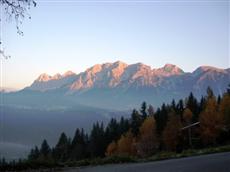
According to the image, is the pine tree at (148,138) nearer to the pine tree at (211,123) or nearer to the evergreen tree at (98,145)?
the pine tree at (211,123)

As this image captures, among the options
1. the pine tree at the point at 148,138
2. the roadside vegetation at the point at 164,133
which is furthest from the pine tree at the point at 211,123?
the pine tree at the point at 148,138

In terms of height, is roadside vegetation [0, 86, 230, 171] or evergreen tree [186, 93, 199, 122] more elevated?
evergreen tree [186, 93, 199, 122]

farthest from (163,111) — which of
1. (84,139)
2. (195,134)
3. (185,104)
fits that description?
(84,139)

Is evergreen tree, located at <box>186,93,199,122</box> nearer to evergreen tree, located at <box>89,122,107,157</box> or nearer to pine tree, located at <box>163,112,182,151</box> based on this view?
pine tree, located at <box>163,112,182,151</box>

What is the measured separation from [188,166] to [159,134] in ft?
241

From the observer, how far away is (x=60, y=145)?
11319 centimetres

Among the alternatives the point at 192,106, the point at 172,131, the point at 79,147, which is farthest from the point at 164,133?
the point at 79,147

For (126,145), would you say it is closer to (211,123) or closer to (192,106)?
(192,106)

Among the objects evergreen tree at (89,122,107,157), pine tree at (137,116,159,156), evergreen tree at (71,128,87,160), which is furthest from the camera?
evergreen tree at (89,122,107,157)

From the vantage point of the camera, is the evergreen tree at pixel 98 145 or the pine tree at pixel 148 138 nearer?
the pine tree at pixel 148 138

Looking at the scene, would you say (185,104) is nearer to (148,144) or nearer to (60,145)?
(148,144)

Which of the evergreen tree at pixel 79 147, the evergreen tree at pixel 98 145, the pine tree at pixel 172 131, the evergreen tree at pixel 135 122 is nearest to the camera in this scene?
the pine tree at pixel 172 131

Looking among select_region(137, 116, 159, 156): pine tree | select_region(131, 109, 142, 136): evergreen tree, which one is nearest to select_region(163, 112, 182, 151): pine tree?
select_region(137, 116, 159, 156): pine tree

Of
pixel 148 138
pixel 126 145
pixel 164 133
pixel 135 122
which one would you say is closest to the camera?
pixel 164 133
